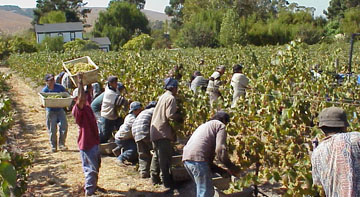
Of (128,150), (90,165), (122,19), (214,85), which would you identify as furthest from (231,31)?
(90,165)

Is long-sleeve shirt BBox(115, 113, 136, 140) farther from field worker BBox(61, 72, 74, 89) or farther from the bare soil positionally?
field worker BBox(61, 72, 74, 89)

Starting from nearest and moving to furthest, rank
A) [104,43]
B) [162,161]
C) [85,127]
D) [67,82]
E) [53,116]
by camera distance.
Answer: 1. [85,127]
2. [162,161]
3. [53,116]
4. [67,82]
5. [104,43]

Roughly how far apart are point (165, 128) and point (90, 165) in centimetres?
112

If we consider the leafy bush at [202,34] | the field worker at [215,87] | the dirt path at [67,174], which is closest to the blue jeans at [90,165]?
the dirt path at [67,174]

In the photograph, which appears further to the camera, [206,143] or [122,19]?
[122,19]

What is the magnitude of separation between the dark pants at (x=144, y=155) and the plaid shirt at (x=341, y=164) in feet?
12.6

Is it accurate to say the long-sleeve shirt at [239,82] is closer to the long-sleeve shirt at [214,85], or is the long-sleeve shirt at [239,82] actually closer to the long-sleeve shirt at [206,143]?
Result: the long-sleeve shirt at [214,85]

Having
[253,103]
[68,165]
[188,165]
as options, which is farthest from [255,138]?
[68,165]

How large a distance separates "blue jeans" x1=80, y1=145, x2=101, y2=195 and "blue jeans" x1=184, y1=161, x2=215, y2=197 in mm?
1579

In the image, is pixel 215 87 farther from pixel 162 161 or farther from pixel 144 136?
pixel 162 161

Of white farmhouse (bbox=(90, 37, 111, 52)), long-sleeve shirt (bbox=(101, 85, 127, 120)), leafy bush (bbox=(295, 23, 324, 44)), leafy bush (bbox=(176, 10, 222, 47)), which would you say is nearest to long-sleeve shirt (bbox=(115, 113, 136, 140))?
long-sleeve shirt (bbox=(101, 85, 127, 120))

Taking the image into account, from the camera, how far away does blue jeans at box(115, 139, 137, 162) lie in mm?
7320

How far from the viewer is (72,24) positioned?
233 ft

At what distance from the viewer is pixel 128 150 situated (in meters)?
7.37
